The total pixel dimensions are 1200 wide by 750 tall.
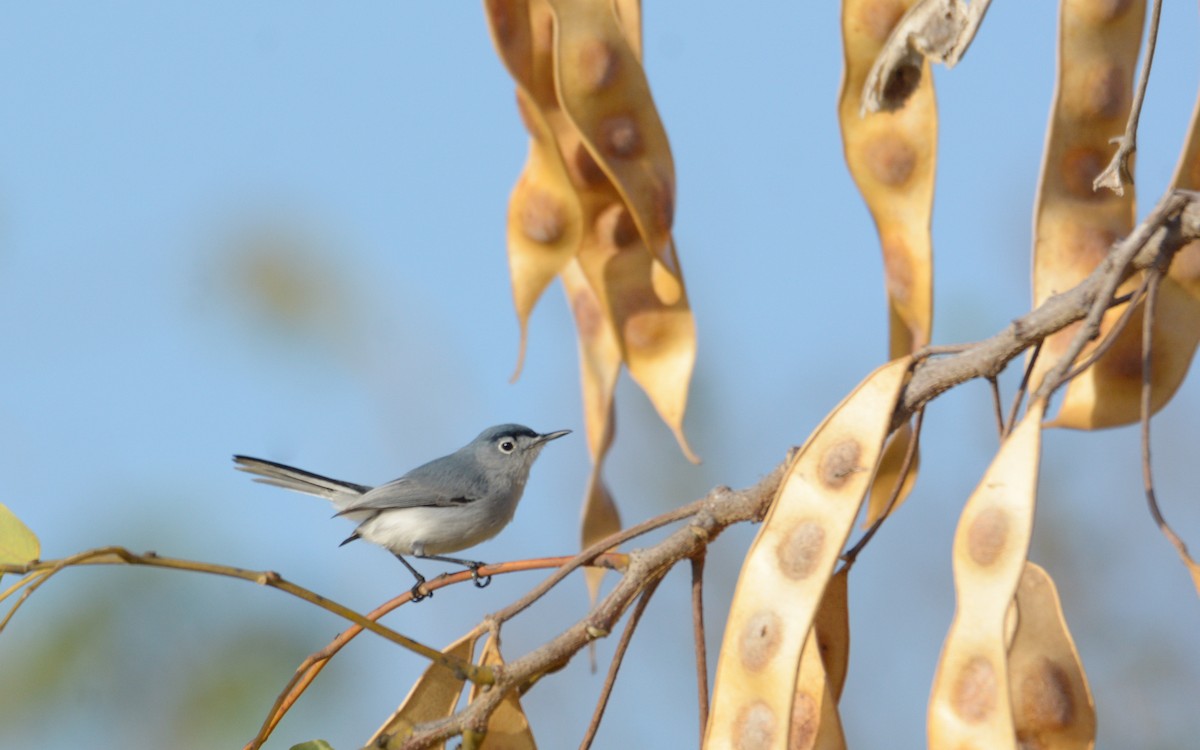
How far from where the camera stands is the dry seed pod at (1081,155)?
9.11ft

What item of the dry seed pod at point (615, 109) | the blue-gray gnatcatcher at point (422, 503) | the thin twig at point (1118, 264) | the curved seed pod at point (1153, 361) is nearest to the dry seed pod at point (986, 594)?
the thin twig at point (1118, 264)

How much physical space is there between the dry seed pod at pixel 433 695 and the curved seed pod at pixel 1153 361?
1317 mm

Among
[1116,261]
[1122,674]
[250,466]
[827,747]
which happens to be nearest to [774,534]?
[827,747]

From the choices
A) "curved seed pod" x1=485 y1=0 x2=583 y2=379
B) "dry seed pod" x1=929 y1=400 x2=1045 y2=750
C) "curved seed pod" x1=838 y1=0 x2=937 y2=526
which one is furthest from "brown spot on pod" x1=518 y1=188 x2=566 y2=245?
"dry seed pod" x1=929 y1=400 x2=1045 y2=750

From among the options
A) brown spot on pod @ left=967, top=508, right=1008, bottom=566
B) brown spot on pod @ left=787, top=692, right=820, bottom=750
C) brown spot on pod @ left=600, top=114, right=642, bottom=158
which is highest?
brown spot on pod @ left=600, top=114, right=642, bottom=158

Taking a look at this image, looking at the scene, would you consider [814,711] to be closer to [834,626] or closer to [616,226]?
[834,626]

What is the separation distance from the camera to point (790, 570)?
2186 millimetres

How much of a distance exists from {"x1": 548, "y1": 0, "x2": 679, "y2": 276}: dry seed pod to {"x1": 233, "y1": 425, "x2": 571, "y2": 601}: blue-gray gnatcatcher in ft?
7.44

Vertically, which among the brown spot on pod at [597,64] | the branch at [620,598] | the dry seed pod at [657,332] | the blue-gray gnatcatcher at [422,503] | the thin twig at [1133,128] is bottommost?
the blue-gray gnatcatcher at [422,503]

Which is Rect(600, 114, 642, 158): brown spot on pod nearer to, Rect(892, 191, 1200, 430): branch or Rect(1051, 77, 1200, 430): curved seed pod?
Rect(892, 191, 1200, 430): branch

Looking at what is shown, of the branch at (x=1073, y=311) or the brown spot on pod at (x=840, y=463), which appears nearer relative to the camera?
the branch at (x=1073, y=311)

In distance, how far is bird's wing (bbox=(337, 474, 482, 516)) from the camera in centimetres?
518

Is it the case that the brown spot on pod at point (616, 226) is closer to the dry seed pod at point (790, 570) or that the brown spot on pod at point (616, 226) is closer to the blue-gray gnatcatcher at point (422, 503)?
the dry seed pod at point (790, 570)

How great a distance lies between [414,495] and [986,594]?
353cm
